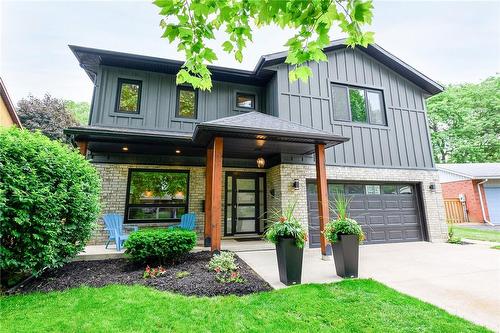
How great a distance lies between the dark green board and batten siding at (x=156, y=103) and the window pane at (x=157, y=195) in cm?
153

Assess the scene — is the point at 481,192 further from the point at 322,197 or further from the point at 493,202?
the point at 322,197

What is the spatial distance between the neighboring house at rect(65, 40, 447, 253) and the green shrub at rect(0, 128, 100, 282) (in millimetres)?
2327

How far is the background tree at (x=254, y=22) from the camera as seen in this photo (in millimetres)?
2115

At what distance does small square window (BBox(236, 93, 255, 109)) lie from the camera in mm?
8305

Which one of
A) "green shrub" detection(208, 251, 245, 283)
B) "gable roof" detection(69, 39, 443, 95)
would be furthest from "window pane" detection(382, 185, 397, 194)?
"green shrub" detection(208, 251, 245, 283)

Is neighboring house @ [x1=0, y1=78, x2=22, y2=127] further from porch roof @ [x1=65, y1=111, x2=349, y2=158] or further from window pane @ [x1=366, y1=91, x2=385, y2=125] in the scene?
window pane @ [x1=366, y1=91, x2=385, y2=125]

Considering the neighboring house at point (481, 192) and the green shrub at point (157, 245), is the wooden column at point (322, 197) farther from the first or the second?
the neighboring house at point (481, 192)

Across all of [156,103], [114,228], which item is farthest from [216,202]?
[156,103]

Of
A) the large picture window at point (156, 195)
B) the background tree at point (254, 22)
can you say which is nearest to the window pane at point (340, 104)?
the large picture window at point (156, 195)

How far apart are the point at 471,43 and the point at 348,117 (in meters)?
8.15

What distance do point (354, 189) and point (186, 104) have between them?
623 cm

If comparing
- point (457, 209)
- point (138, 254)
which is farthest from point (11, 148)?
point (457, 209)

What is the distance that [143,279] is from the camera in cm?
369

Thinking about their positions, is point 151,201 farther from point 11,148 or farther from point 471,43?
point 471,43
